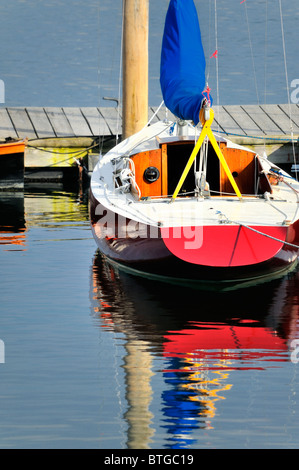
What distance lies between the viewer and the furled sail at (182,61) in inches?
498

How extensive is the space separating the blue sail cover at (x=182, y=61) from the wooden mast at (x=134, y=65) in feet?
12.9

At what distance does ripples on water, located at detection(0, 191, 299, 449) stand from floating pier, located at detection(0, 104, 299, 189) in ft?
37.0

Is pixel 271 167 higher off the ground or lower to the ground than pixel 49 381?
higher

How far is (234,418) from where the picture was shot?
23.3ft

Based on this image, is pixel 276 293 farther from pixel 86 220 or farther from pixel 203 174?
pixel 86 220

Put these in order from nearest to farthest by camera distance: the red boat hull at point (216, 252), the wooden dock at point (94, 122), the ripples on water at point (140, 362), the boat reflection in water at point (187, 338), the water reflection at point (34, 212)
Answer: the ripples on water at point (140, 362), the boat reflection in water at point (187, 338), the red boat hull at point (216, 252), the water reflection at point (34, 212), the wooden dock at point (94, 122)

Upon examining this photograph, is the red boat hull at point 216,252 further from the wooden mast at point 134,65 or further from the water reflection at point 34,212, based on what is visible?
the wooden mast at point 134,65

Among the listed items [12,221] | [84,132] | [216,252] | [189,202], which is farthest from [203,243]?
[84,132]

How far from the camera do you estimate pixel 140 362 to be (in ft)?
27.8

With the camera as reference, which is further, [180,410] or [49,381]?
[49,381]

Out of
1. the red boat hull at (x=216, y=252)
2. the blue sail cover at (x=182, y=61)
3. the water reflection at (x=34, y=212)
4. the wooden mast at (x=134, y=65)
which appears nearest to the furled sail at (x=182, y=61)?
the blue sail cover at (x=182, y=61)

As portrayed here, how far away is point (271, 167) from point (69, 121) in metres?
12.5

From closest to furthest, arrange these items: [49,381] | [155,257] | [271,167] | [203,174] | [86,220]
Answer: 1. [49,381]
2. [155,257]
3. [203,174]
4. [271,167]
5. [86,220]
